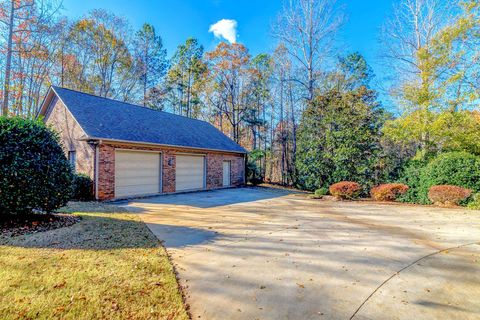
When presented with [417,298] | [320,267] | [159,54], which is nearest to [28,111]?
[159,54]

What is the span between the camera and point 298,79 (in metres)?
19.8

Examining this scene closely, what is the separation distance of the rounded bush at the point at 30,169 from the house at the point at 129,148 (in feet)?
8.03

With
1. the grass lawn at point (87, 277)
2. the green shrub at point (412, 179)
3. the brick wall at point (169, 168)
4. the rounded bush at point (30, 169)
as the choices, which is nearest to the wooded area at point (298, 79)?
the green shrub at point (412, 179)

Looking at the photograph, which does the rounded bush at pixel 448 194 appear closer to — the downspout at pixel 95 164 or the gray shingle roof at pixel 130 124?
the gray shingle roof at pixel 130 124

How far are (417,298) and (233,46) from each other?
2318 cm

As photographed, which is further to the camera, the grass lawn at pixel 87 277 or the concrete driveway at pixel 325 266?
the concrete driveway at pixel 325 266

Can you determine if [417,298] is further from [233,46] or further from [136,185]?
[233,46]

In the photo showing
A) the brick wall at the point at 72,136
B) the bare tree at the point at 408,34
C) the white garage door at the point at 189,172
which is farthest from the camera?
the bare tree at the point at 408,34

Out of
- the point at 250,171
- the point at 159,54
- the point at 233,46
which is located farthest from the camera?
the point at 159,54

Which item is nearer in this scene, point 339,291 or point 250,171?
point 339,291

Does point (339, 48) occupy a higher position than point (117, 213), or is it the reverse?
point (339, 48)

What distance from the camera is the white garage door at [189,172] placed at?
12758 millimetres

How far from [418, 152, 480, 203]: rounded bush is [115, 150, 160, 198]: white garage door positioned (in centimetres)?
1171

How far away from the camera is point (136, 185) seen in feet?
35.2
